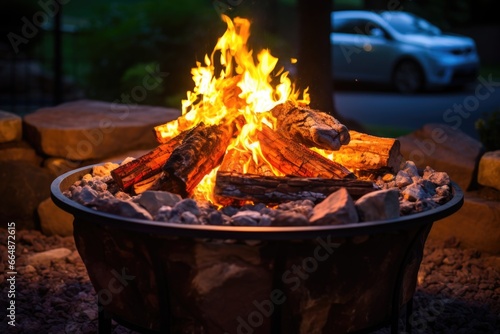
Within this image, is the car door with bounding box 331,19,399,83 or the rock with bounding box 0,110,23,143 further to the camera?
the car door with bounding box 331,19,399,83

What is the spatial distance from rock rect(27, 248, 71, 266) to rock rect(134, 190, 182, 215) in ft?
7.01

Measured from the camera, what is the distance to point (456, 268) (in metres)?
4.73

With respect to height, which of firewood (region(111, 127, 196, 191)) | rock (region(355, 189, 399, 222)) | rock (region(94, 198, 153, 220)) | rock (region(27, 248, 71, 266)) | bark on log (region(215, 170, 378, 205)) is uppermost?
rock (region(355, 189, 399, 222))

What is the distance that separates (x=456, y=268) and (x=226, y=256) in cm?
258

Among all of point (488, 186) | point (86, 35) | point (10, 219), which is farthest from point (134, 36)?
point (488, 186)

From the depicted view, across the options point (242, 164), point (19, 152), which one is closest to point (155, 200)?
point (242, 164)

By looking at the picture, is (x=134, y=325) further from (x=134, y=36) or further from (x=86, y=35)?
(x=86, y=35)

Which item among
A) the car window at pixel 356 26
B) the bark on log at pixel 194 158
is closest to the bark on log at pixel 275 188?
the bark on log at pixel 194 158

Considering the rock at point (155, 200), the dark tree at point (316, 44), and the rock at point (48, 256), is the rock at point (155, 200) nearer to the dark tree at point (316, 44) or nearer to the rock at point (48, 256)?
the rock at point (48, 256)

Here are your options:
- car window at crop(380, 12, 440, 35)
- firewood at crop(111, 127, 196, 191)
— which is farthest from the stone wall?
car window at crop(380, 12, 440, 35)

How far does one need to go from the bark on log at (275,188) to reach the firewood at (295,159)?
0.18 metres

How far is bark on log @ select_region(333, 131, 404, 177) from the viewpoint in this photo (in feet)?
11.6

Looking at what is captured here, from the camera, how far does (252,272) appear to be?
262 cm

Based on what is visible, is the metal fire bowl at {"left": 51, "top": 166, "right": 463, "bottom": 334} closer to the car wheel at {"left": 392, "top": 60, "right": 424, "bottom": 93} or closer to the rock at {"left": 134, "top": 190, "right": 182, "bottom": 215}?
the rock at {"left": 134, "top": 190, "right": 182, "bottom": 215}
